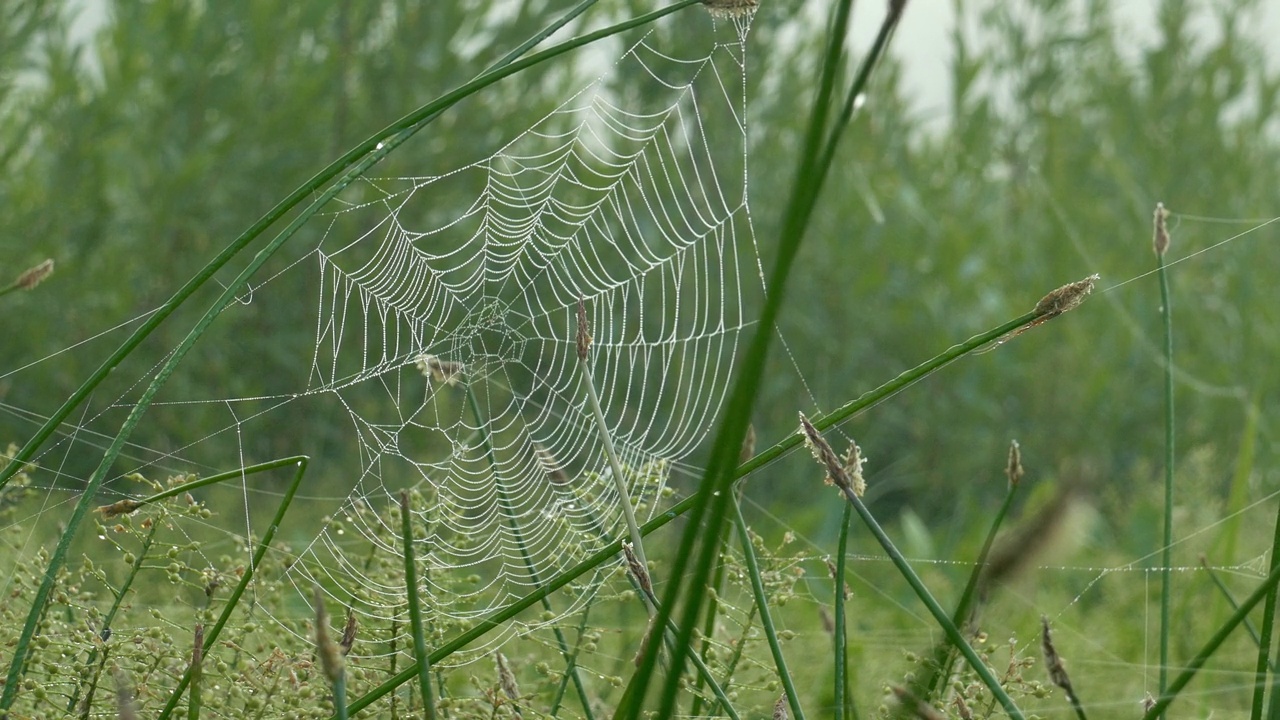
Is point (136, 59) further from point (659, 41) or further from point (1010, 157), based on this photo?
point (1010, 157)

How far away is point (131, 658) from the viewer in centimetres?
67

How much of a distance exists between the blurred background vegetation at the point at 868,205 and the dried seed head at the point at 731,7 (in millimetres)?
1609

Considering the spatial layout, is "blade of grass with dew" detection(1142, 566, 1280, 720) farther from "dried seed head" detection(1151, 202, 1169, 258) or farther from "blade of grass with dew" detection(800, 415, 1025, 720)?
"dried seed head" detection(1151, 202, 1169, 258)

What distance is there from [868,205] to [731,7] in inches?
62.5

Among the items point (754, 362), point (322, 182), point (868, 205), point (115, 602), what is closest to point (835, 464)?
point (754, 362)

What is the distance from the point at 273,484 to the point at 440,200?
0.74 m

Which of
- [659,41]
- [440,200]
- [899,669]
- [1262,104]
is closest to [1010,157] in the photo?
[1262,104]

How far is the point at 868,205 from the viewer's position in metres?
2.14

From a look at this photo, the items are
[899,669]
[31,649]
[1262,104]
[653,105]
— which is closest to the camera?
[31,649]

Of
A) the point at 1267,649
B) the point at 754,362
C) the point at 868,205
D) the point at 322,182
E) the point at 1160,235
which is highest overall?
the point at 868,205

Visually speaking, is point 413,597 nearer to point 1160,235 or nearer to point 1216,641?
point 1216,641

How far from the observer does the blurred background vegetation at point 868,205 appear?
2580 mm

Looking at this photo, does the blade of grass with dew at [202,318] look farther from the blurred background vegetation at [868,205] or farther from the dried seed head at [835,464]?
the blurred background vegetation at [868,205]

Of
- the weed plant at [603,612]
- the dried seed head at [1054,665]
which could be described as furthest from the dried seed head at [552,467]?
the dried seed head at [1054,665]
